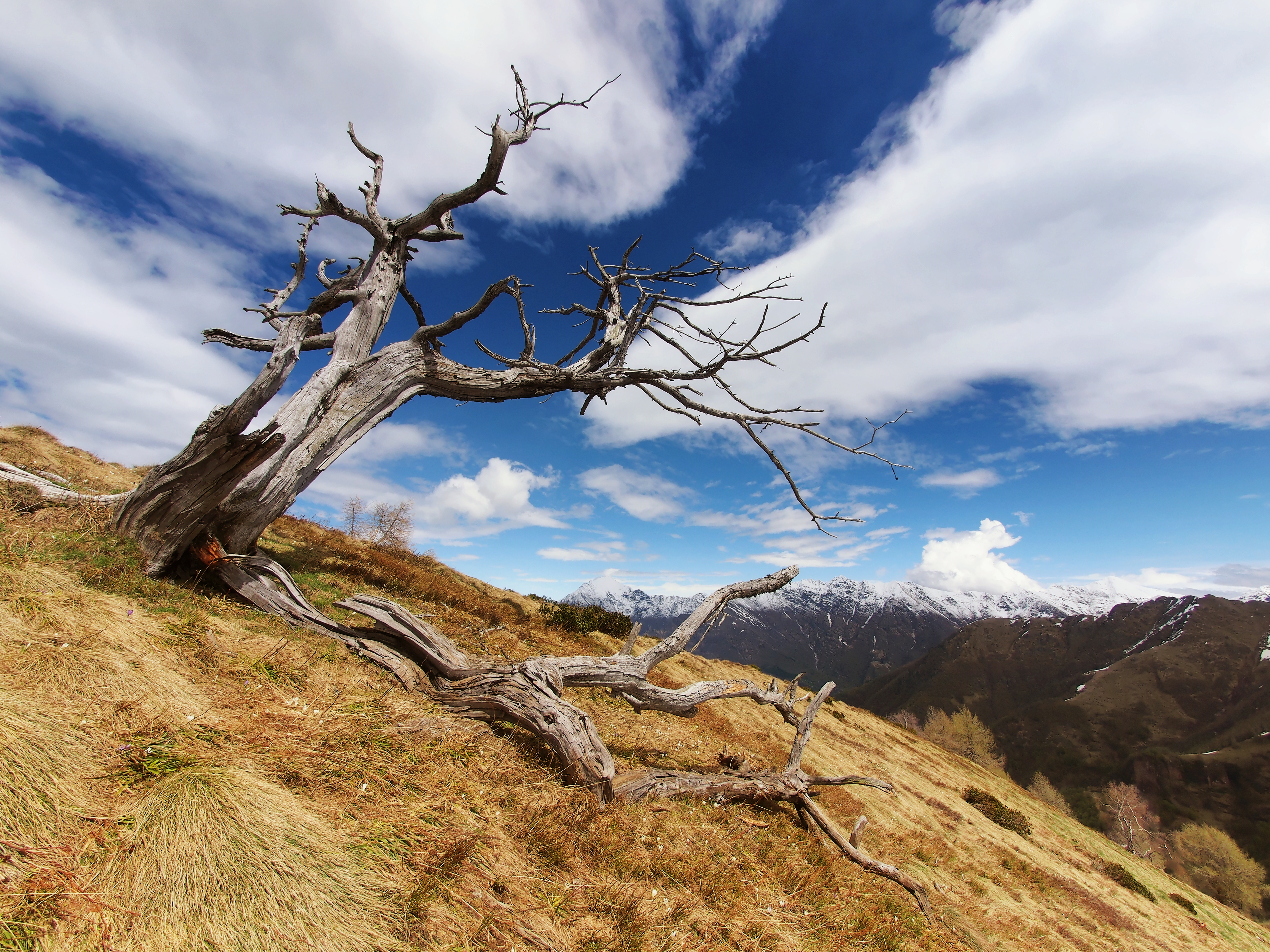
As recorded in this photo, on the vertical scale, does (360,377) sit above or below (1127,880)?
above

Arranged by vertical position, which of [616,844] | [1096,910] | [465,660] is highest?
[465,660]

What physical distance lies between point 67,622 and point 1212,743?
A: 23208 centimetres

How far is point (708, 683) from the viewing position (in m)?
8.80

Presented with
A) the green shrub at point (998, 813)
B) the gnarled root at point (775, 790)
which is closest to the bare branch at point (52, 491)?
the gnarled root at point (775, 790)

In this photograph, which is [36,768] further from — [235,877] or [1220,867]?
[1220,867]

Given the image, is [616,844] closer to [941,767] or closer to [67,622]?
[67,622]

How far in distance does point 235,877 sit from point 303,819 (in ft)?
1.45

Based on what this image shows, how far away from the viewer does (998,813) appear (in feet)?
60.4

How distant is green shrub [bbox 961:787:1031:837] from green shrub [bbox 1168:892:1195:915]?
268 inches

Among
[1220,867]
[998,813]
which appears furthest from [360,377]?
[1220,867]

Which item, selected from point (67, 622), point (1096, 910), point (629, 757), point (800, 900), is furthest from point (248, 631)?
point (1096, 910)

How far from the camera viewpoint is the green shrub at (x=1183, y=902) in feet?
64.8

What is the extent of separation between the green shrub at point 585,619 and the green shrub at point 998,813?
15527mm

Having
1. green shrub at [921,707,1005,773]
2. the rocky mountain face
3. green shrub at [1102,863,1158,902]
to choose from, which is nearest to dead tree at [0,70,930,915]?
green shrub at [1102,863,1158,902]
